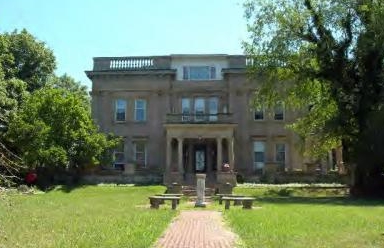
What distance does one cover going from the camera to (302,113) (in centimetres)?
4678

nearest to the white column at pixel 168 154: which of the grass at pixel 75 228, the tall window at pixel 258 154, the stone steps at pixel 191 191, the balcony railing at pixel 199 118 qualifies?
the balcony railing at pixel 199 118

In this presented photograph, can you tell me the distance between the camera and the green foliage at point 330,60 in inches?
1293

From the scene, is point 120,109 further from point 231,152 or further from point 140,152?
point 231,152

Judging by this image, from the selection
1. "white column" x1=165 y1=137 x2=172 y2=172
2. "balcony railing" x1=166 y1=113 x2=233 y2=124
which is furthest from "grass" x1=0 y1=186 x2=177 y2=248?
"balcony railing" x1=166 y1=113 x2=233 y2=124

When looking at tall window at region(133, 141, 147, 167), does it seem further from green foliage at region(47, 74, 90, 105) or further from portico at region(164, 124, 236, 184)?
green foliage at region(47, 74, 90, 105)

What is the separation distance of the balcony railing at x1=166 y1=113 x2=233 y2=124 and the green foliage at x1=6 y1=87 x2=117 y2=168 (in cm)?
564

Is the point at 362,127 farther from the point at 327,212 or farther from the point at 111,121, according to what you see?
the point at 111,121

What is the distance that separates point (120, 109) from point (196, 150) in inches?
283

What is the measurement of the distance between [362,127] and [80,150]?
19.1 meters

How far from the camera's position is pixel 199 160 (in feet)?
155

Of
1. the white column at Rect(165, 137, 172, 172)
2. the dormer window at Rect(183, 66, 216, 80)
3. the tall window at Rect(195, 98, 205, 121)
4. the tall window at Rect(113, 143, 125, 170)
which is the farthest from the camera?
the dormer window at Rect(183, 66, 216, 80)

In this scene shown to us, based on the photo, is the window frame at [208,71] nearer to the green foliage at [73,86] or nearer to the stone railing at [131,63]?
the stone railing at [131,63]

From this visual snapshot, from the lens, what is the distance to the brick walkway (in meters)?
13.0

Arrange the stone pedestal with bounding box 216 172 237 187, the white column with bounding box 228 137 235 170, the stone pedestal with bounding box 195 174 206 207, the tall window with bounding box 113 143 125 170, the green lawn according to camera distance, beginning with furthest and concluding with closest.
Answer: the tall window with bounding box 113 143 125 170 → the white column with bounding box 228 137 235 170 → the stone pedestal with bounding box 216 172 237 187 → the stone pedestal with bounding box 195 174 206 207 → the green lawn
